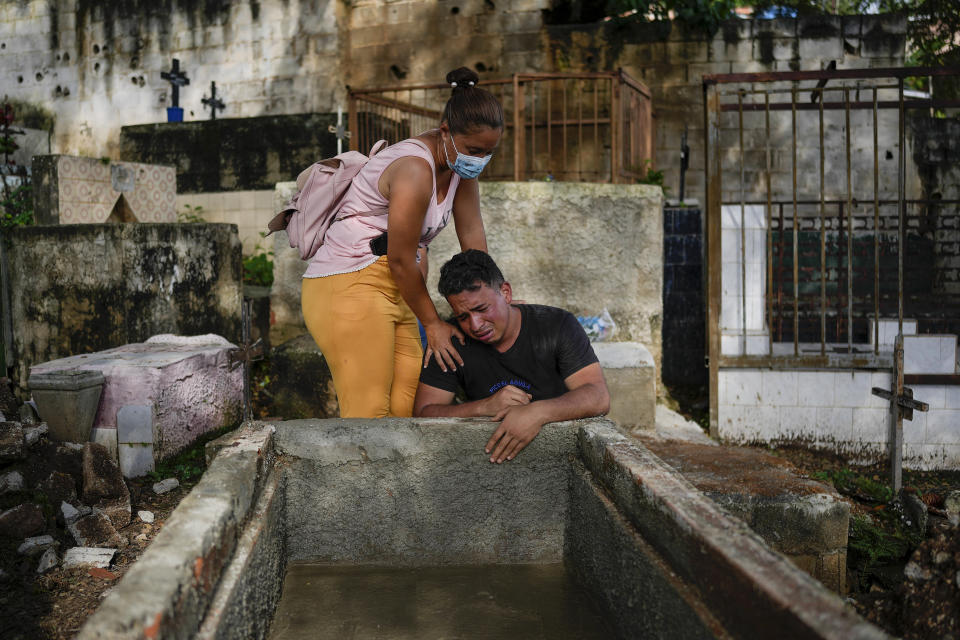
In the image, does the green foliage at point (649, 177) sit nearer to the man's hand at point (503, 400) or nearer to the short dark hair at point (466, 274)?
the short dark hair at point (466, 274)

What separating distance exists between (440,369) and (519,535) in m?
0.68

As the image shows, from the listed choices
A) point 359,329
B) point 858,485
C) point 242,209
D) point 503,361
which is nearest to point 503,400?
point 503,361

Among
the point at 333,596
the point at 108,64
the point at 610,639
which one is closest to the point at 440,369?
the point at 333,596

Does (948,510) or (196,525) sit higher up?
(196,525)

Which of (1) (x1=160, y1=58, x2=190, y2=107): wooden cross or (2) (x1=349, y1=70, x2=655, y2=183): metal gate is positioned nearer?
(2) (x1=349, y1=70, x2=655, y2=183): metal gate

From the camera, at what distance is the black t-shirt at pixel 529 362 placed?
2.98 m

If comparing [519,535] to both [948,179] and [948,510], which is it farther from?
[948,179]

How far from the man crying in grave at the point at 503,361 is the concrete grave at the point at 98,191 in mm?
4207

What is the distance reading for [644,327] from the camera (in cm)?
589

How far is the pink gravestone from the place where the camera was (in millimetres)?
4207

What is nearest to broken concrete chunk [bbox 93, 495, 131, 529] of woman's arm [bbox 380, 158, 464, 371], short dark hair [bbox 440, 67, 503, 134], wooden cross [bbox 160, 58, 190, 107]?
woman's arm [bbox 380, 158, 464, 371]

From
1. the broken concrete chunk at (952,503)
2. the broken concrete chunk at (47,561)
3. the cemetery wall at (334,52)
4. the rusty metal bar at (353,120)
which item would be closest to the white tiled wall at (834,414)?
the broken concrete chunk at (952,503)

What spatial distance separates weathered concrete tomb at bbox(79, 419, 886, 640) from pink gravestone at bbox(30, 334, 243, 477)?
185 cm

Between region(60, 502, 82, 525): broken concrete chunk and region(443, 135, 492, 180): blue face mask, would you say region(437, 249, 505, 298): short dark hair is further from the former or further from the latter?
region(60, 502, 82, 525): broken concrete chunk
